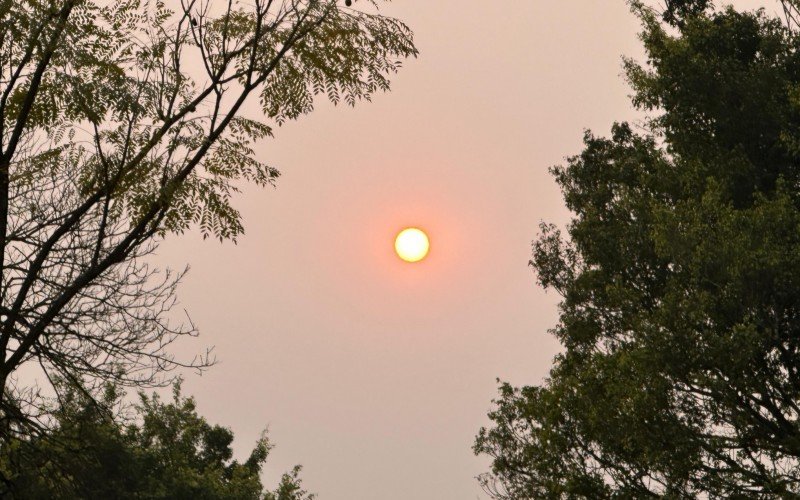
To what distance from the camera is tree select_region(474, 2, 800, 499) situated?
47.9 ft

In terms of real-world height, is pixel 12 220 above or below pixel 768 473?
below

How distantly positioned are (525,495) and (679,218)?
958 centimetres

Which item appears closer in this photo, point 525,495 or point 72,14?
point 72,14

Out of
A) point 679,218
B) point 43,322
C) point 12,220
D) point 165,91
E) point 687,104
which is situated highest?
point 687,104

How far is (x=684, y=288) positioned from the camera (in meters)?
16.2

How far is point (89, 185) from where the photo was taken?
10289 millimetres

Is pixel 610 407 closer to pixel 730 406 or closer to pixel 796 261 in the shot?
pixel 730 406

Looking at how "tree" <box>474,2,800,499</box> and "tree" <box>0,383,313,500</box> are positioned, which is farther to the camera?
"tree" <box>0,383,313,500</box>

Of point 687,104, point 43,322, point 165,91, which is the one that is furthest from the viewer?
point 687,104

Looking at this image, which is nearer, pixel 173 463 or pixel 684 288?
pixel 684 288

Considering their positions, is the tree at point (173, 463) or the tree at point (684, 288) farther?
the tree at point (173, 463)

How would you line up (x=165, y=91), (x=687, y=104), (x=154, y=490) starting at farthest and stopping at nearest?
(x=154, y=490) → (x=687, y=104) → (x=165, y=91)

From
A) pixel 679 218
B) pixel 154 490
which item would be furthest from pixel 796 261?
pixel 154 490

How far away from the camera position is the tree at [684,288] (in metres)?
14.6
